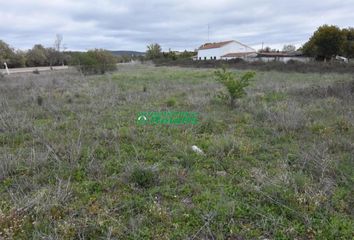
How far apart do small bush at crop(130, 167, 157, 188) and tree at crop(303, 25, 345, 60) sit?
29605mm

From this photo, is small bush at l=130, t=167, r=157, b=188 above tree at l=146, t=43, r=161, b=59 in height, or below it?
below

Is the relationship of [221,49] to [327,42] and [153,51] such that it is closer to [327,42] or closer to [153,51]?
[153,51]

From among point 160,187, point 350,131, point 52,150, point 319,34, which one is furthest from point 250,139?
point 319,34

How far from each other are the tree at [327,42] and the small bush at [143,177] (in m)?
29.6

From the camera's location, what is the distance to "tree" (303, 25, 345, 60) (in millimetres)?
27109

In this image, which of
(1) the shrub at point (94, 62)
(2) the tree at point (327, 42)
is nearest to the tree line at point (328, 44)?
(2) the tree at point (327, 42)

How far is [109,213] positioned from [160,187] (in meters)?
0.68

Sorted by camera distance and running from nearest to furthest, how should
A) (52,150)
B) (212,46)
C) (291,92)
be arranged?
(52,150), (291,92), (212,46)

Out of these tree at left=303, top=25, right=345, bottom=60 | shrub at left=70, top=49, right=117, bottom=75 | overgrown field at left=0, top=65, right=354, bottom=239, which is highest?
tree at left=303, top=25, right=345, bottom=60

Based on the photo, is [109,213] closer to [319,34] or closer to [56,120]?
[56,120]

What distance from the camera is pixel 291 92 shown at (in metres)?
9.28

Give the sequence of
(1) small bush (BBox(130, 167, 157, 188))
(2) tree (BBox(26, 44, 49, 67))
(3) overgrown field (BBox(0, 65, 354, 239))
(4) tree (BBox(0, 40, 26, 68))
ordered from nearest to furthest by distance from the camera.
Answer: (3) overgrown field (BBox(0, 65, 354, 239)), (1) small bush (BBox(130, 167, 157, 188)), (4) tree (BBox(0, 40, 26, 68)), (2) tree (BBox(26, 44, 49, 67))

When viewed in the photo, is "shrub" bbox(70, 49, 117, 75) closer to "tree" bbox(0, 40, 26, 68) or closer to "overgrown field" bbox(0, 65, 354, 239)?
"tree" bbox(0, 40, 26, 68)

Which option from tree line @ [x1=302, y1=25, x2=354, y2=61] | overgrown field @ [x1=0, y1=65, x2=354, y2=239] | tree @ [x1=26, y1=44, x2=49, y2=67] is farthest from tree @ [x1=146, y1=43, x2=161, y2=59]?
overgrown field @ [x1=0, y1=65, x2=354, y2=239]
